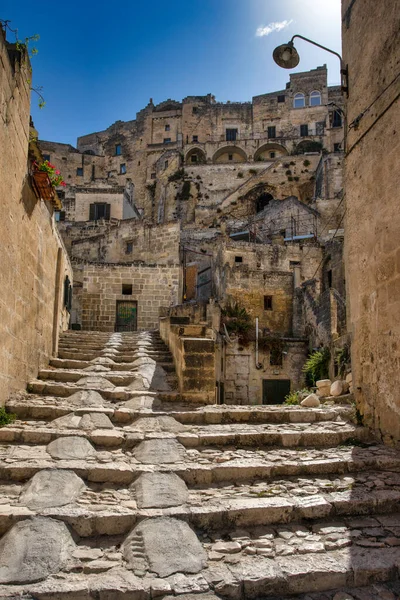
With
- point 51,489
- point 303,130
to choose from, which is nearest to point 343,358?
point 51,489

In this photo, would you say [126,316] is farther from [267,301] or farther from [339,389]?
[339,389]

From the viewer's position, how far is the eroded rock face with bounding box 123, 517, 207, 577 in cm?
305

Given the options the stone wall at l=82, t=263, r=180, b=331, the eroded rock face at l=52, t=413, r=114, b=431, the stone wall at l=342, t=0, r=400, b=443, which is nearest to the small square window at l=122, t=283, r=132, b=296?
the stone wall at l=82, t=263, r=180, b=331

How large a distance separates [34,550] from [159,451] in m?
1.91

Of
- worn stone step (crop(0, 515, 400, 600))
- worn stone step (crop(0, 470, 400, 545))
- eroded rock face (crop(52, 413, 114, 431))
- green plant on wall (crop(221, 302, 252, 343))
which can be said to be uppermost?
green plant on wall (crop(221, 302, 252, 343))

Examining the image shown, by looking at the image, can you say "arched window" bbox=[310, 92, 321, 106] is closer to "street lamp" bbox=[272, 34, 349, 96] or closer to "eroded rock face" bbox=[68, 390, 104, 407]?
"street lamp" bbox=[272, 34, 349, 96]

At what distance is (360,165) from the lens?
6.11 metres

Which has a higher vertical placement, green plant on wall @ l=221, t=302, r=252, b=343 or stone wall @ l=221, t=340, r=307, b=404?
green plant on wall @ l=221, t=302, r=252, b=343

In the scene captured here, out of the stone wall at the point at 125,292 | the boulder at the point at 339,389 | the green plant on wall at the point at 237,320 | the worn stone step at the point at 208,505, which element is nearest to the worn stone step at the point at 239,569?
the worn stone step at the point at 208,505

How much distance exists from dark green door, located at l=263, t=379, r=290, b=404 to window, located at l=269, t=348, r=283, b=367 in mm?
731

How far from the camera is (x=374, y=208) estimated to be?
5.70 m

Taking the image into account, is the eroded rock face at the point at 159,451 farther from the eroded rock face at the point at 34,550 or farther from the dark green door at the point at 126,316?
the dark green door at the point at 126,316

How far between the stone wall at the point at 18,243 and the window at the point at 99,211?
1144 inches

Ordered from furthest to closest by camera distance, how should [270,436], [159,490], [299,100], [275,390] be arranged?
[299,100] < [275,390] < [270,436] < [159,490]
